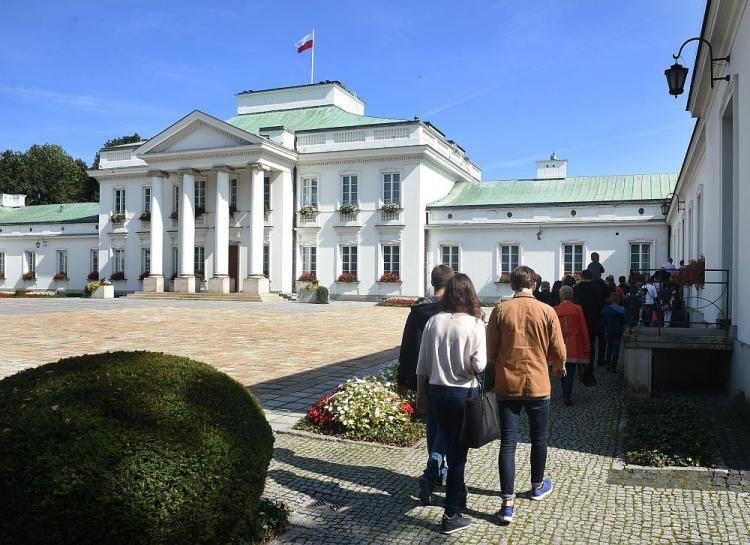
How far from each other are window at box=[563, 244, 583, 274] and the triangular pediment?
17.0m

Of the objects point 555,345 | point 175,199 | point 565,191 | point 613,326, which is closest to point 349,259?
point 175,199

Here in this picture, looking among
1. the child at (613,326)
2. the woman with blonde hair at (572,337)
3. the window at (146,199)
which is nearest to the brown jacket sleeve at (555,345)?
the woman with blonde hair at (572,337)

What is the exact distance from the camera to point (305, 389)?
31.3 feet

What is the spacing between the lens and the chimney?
3581 centimetres

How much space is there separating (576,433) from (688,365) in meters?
3.68

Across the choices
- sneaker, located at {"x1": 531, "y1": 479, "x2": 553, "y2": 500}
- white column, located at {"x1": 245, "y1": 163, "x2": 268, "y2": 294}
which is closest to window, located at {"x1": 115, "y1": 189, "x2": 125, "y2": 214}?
white column, located at {"x1": 245, "y1": 163, "x2": 268, "y2": 294}

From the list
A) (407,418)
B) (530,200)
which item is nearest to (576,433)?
(407,418)

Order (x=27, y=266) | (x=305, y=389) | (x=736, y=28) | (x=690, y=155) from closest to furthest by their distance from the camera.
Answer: (x=736, y=28)
(x=305, y=389)
(x=690, y=155)
(x=27, y=266)

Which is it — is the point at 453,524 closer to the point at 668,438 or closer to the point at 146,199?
the point at 668,438

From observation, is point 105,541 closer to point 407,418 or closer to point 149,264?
point 407,418

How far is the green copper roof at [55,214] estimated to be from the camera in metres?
44.1

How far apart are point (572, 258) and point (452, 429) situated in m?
28.0

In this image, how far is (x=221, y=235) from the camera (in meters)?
34.4

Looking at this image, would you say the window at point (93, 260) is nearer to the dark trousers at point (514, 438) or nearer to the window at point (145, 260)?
the window at point (145, 260)
